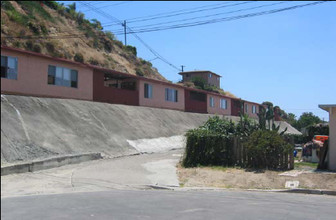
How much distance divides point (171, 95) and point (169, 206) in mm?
29044

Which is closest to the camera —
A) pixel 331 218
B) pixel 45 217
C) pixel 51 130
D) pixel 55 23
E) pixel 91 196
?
pixel 45 217

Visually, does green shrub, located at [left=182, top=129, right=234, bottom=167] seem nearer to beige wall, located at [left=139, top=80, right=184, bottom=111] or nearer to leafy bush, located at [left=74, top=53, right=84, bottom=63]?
beige wall, located at [left=139, top=80, right=184, bottom=111]

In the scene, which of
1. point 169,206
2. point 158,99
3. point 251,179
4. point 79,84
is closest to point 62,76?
point 79,84

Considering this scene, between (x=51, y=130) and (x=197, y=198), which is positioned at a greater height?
(x=51, y=130)

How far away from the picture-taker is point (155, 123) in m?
29.8

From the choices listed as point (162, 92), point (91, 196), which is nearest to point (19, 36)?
point (162, 92)

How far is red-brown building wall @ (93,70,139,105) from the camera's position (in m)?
27.4

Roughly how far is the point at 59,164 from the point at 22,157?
1.60m

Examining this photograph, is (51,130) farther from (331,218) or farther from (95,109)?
(331,218)

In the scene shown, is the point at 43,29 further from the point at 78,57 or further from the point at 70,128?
the point at 70,128

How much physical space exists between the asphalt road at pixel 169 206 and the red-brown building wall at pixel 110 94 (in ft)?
59.1

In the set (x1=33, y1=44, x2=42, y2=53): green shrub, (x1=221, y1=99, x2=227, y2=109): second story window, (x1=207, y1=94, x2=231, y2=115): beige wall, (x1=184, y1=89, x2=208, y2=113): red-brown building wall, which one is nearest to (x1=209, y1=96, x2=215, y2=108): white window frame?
(x1=207, y1=94, x2=231, y2=115): beige wall

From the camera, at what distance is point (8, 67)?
2045 centimetres

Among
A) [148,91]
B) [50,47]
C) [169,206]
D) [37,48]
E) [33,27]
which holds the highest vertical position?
[33,27]
